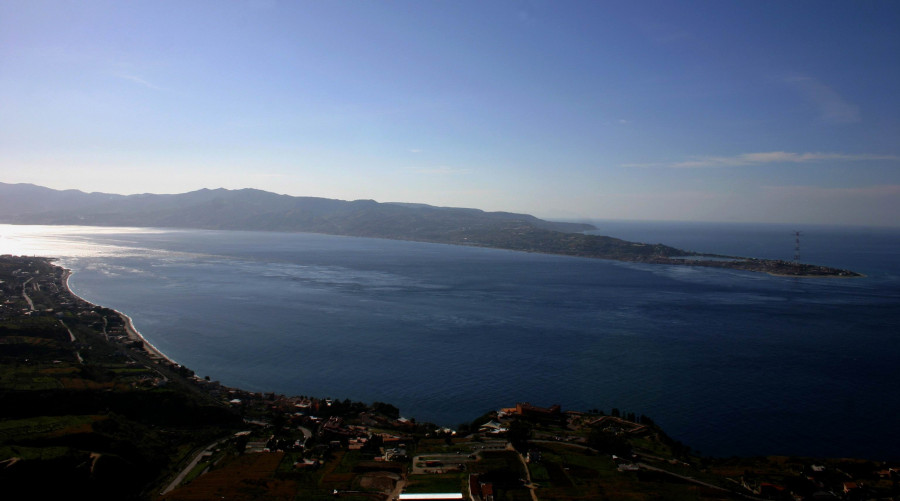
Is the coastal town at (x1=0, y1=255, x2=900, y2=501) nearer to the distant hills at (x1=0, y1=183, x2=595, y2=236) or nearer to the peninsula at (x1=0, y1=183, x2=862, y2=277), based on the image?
the peninsula at (x1=0, y1=183, x2=862, y2=277)

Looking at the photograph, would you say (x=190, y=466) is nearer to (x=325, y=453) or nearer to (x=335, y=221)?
(x=325, y=453)

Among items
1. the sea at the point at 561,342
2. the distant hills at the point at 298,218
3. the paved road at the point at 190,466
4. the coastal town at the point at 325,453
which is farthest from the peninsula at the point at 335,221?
the paved road at the point at 190,466

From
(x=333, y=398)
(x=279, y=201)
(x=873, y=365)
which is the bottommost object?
(x=333, y=398)

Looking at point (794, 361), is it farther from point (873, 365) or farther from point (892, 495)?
point (892, 495)

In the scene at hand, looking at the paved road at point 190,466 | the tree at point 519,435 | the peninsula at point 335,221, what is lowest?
the paved road at point 190,466

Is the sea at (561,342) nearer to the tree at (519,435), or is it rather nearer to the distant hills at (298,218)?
the tree at (519,435)

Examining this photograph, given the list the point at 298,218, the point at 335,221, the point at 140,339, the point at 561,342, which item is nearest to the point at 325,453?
the point at 561,342

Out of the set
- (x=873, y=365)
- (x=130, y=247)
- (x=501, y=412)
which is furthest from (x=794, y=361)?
(x=130, y=247)
